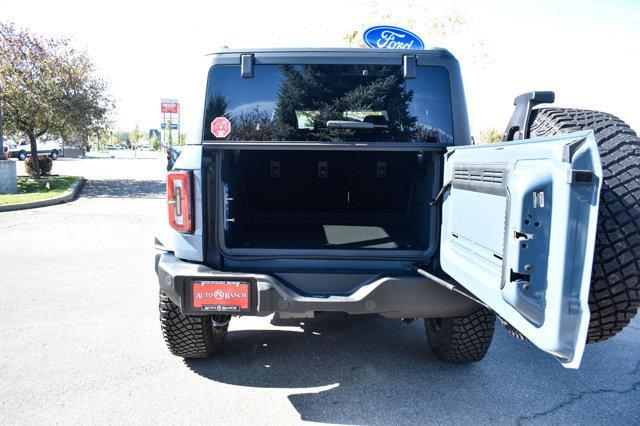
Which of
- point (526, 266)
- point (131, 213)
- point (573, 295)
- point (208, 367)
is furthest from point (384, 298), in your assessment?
point (131, 213)

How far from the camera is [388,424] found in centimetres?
273

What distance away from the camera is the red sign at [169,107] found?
3128cm

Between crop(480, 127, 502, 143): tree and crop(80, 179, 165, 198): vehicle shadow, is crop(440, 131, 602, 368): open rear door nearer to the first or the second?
crop(80, 179, 165, 198): vehicle shadow

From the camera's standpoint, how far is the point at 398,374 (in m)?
3.35

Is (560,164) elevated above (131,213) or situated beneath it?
elevated above

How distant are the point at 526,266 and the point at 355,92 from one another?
1546 millimetres

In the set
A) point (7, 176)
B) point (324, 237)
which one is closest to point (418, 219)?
point (324, 237)

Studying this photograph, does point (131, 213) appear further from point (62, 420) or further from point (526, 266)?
point (526, 266)

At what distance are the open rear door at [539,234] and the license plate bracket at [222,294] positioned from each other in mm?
1287

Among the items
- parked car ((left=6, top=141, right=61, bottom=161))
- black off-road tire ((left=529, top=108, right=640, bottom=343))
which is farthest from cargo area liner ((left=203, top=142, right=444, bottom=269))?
parked car ((left=6, top=141, right=61, bottom=161))

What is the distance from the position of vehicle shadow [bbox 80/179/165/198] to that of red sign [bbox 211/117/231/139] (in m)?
12.4

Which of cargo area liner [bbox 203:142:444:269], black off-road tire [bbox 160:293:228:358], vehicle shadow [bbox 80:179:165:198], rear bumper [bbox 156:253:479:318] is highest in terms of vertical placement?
cargo area liner [bbox 203:142:444:269]

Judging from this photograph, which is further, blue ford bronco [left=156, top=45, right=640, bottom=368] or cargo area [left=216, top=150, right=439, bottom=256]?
cargo area [left=216, top=150, right=439, bottom=256]

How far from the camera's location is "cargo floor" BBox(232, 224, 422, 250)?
3.49 metres
